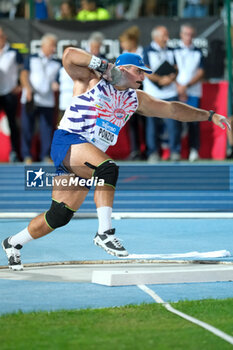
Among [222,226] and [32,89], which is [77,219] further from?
[32,89]

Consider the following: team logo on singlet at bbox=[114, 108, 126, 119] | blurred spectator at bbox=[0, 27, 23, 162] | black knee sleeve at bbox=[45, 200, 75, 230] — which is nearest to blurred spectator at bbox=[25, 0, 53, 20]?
blurred spectator at bbox=[0, 27, 23, 162]

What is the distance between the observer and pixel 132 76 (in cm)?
771

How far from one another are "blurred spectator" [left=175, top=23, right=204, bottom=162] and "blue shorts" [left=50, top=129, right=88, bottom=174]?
370 inches

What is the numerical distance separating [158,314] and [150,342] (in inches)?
32.2

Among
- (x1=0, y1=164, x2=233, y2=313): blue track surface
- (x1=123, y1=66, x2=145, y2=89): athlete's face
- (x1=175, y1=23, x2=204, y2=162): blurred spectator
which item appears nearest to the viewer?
(x1=0, y1=164, x2=233, y2=313): blue track surface

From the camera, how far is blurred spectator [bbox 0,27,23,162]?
1696 centimetres

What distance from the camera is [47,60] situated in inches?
660

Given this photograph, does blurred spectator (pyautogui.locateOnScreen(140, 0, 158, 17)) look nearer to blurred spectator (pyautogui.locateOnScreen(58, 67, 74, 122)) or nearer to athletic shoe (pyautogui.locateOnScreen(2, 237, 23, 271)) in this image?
blurred spectator (pyautogui.locateOnScreen(58, 67, 74, 122))

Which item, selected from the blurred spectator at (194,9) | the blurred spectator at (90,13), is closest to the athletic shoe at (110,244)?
the blurred spectator at (90,13)

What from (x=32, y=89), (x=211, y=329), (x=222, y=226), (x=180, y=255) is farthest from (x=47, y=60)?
(x=211, y=329)

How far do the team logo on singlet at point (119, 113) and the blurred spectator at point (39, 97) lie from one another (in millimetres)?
9082

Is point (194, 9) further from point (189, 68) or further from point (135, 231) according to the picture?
point (135, 231)

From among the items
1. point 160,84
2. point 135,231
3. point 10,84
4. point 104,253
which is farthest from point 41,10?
point 104,253

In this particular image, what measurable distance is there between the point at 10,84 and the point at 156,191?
14.0 ft
